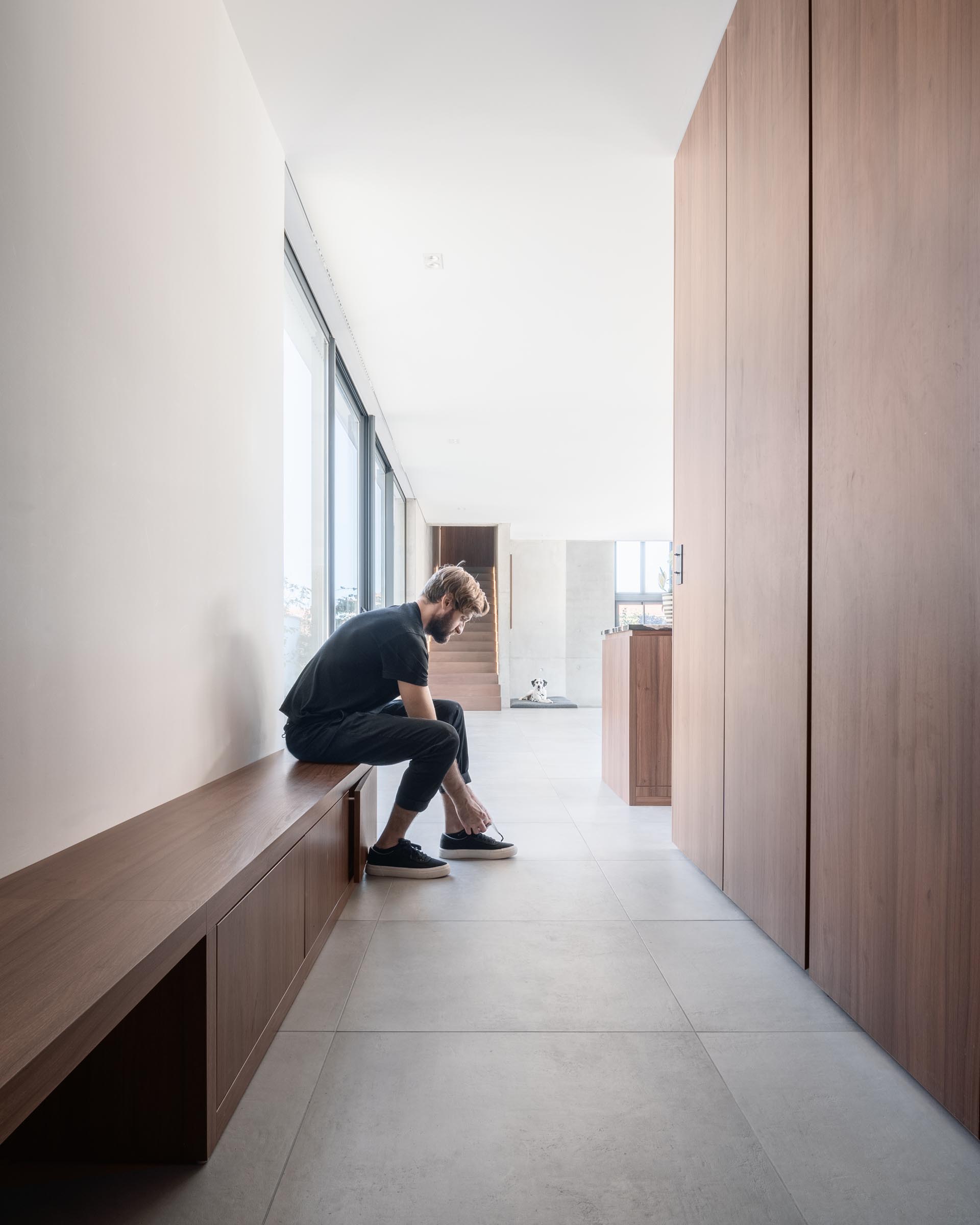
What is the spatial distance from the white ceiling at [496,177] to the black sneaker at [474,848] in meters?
2.64

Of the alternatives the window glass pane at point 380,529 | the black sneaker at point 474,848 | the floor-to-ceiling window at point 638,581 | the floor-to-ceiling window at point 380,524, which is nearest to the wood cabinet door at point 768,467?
the black sneaker at point 474,848

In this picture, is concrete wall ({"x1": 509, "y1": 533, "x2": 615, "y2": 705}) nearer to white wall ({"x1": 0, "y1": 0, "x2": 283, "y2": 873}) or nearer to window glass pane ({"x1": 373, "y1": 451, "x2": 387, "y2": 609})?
window glass pane ({"x1": 373, "y1": 451, "x2": 387, "y2": 609})

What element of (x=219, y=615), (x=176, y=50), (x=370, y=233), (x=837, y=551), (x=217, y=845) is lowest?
(x=217, y=845)

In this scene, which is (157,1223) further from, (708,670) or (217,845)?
(708,670)

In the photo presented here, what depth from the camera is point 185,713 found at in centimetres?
218

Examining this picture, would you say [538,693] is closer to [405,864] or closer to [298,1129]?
[405,864]

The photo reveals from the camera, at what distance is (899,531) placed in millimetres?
1568

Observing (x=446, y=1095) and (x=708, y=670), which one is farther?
(x=708, y=670)

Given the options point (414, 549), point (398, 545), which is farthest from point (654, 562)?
point (398, 545)

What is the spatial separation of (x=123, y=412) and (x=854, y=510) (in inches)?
62.1

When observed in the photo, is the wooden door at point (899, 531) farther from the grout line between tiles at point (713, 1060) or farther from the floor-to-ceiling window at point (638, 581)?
the floor-to-ceiling window at point (638, 581)

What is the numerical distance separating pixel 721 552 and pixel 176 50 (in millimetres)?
2065

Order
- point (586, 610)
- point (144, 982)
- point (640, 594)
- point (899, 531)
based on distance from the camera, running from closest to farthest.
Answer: point (144, 982)
point (899, 531)
point (586, 610)
point (640, 594)

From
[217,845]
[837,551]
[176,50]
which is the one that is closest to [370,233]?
[176,50]
